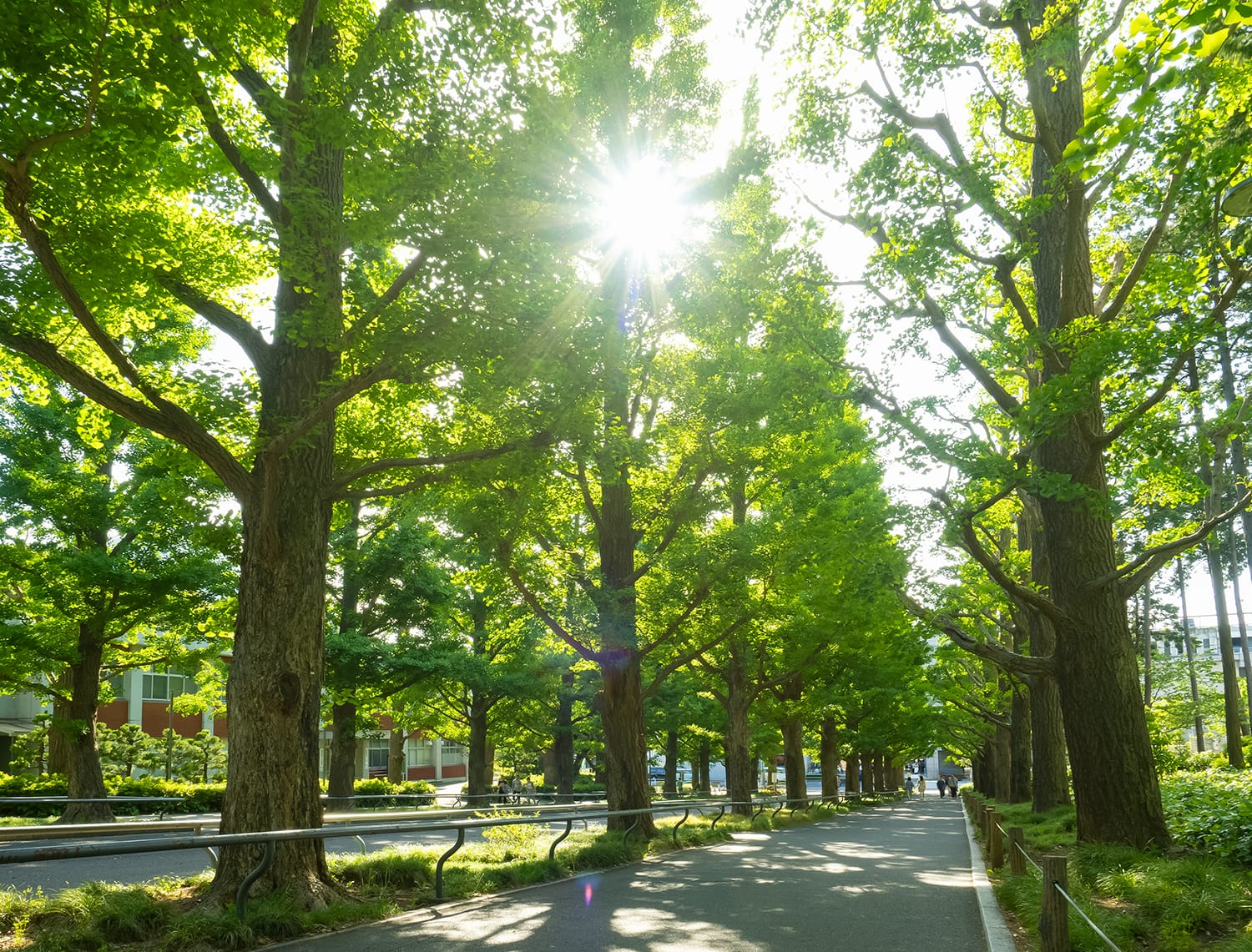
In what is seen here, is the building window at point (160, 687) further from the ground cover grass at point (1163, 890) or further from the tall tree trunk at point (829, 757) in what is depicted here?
the ground cover grass at point (1163, 890)

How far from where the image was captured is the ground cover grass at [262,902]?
664 centimetres

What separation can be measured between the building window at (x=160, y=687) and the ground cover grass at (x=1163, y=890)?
159 feet

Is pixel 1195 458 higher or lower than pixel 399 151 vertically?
lower

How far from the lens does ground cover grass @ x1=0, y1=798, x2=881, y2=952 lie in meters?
6.64

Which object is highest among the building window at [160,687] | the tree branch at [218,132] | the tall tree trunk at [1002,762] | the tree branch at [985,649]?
the tree branch at [218,132]

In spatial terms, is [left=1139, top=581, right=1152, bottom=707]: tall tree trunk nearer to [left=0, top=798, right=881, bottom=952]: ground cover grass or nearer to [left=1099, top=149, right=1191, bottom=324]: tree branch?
[left=1099, top=149, right=1191, bottom=324]: tree branch

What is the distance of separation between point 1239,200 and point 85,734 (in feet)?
80.0

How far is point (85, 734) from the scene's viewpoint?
2131cm

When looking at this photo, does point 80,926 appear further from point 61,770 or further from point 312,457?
point 61,770

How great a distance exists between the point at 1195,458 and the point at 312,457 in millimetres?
10875

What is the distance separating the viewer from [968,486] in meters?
12.3

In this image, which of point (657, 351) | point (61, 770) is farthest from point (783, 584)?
point (61, 770)

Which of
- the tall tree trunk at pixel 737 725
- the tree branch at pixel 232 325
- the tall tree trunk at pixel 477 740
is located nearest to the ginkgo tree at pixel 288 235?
the tree branch at pixel 232 325

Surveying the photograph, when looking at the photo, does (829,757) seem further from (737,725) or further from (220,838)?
(220,838)
